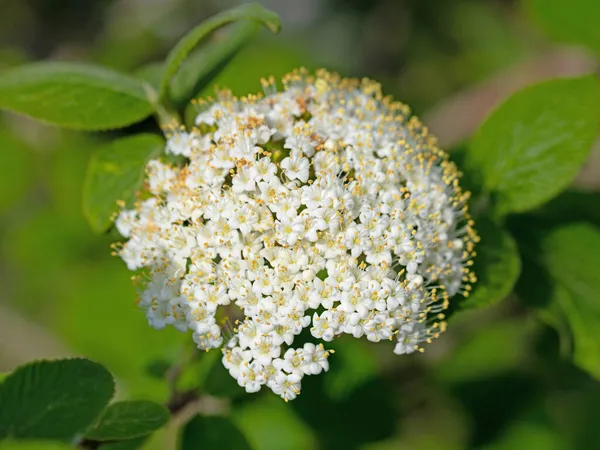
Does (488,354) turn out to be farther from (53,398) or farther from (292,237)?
(53,398)

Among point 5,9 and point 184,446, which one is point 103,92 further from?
point 5,9

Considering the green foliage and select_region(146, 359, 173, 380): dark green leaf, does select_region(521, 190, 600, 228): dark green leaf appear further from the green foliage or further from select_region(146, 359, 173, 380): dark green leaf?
the green foliage

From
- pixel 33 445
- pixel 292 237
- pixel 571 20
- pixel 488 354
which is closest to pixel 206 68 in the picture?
pixel 292 237

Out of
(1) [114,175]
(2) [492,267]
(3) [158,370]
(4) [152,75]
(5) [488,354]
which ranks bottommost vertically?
(5) [488,354]

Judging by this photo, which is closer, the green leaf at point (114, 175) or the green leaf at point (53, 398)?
the green leaf at point (53, 398)

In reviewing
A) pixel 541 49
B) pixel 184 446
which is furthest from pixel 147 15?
pixel 184 446

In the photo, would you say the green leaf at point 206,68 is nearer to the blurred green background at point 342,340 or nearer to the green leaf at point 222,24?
the green leaf at point 222,24

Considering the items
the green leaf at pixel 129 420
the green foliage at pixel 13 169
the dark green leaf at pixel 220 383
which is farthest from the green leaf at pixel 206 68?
the green foliage at pixel 13 169

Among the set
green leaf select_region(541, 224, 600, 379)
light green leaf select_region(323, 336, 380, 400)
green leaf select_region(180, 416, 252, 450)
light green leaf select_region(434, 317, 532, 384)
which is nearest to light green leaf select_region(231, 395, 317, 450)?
light green leaf select_region(323, 336, 380, 400)
